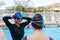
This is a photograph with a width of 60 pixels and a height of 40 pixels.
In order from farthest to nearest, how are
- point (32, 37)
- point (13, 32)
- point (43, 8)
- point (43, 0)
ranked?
point (43, 8) → point (43, 0) → point (13, 32) → point (32, 37)

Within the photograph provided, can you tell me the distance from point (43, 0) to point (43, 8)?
547 centimetres

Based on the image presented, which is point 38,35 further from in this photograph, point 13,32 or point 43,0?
point 43,0

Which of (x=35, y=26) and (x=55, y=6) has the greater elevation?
(x=35, y=26)

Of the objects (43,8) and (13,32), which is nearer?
(13,32)

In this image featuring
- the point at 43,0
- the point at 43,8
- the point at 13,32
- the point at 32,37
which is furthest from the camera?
the point at 43,8

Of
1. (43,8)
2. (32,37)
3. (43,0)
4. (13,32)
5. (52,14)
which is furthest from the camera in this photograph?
(43,8)

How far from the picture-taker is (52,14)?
19.2 metres

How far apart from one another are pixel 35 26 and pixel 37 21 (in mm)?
49

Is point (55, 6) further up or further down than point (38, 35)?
further down

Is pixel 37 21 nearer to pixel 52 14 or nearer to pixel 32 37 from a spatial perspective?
pixel 32 37

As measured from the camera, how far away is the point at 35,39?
1.81m

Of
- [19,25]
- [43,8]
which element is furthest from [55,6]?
[19,25]

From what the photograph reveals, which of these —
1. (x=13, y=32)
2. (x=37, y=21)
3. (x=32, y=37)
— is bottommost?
(x=13, y=32)

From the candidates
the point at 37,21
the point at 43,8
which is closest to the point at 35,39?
the point at 37,21
